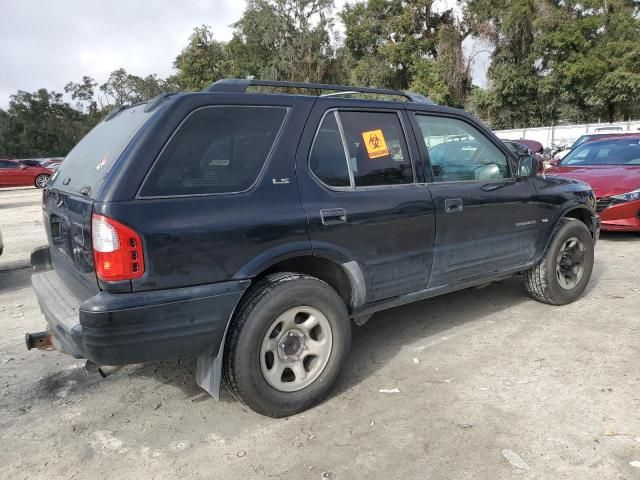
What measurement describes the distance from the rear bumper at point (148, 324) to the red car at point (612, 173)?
6468mm

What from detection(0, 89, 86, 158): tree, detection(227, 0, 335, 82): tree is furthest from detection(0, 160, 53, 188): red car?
detection(0, 89, 86, 158): tree

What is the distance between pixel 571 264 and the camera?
15.5ft

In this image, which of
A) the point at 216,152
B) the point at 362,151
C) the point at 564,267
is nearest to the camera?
the point at 216,152

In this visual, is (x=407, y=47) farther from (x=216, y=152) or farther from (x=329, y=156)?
(x=216, y=152)

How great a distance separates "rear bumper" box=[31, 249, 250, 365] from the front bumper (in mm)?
6432

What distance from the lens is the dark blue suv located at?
2467 millimetres

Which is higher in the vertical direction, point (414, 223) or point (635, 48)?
point (635, 48)

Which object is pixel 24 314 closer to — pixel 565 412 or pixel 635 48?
pixel 565 412

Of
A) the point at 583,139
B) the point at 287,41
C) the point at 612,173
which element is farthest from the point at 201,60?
the point at 612,173

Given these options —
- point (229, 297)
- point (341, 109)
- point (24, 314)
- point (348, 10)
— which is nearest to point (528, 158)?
point (341, 109)

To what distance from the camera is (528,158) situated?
422 cm

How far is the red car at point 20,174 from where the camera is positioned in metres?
23.9

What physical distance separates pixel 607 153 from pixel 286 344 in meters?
7.86

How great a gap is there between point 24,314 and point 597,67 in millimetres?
35713
